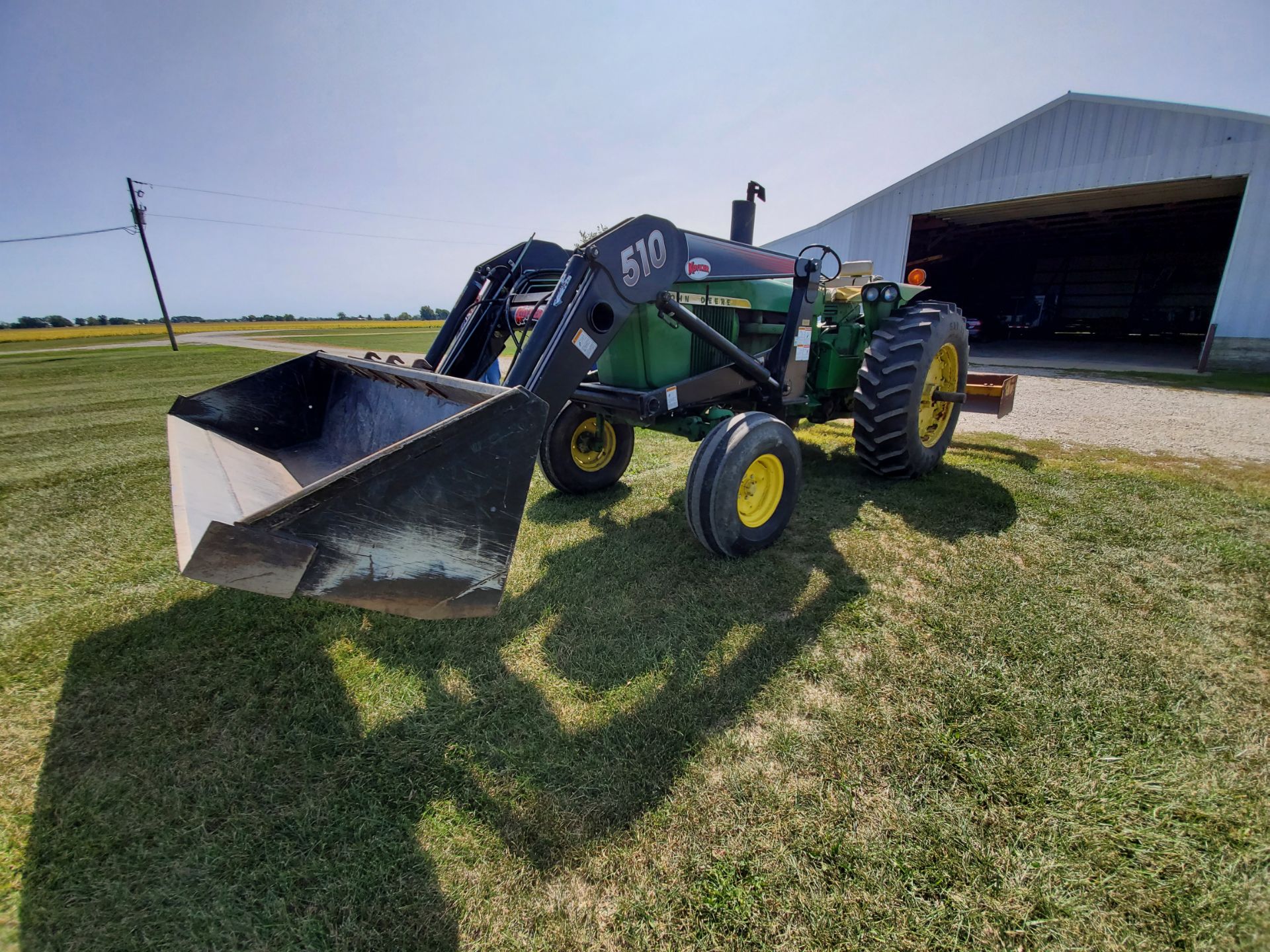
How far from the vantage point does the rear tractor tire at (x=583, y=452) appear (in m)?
4.09

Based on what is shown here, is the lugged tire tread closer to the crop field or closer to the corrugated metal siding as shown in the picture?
the corrugated metal siding

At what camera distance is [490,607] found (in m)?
1.83

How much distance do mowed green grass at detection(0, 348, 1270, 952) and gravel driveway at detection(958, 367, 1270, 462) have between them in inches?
109

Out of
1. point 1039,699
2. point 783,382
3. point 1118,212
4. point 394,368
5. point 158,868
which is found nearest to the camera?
point 158,868

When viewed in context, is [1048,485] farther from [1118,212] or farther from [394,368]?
[1118,212]

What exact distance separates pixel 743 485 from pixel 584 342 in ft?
4.36

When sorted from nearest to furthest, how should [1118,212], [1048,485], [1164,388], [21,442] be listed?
1. [1048,485]
2. [21,442]
3. [1164,388]
4. [1118,212]

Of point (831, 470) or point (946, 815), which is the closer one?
point (946, 815)

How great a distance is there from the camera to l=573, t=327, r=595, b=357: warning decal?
7.99ft

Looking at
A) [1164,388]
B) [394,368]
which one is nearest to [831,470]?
[394,368]

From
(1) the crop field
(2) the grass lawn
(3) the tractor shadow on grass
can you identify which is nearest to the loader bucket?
(3) the tractor shadow on grass

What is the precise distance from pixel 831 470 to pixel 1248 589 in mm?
2595

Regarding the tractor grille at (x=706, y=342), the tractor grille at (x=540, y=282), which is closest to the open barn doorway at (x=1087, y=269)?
the tractor grille at (x=706, y=342)

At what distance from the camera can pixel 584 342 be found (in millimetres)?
2469
